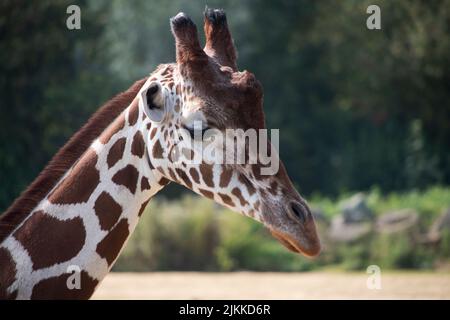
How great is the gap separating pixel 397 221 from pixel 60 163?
13730mm

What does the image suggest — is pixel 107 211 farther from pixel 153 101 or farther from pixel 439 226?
pixel 439 226

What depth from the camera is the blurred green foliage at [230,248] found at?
16406 millimetres

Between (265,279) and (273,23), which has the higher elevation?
(273,23)

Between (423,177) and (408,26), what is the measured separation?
16.9ft

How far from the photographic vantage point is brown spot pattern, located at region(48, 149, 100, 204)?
426 cm

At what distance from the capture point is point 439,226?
55.2ft

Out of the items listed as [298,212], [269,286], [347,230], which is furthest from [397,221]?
[298,212]

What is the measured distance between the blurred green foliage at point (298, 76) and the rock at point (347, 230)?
6697 mm

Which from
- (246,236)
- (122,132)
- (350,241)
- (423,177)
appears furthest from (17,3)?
(122,132)

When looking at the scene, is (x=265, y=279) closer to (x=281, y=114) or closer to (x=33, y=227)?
(x=33, y=227)

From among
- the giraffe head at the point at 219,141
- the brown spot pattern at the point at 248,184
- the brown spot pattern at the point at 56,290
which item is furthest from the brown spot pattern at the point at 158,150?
the brown spot pattern at the point at 56,290

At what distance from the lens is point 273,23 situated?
115 ft

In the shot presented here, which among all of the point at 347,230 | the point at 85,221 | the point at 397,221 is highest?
the point at 85,221

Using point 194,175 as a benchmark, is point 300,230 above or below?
below
